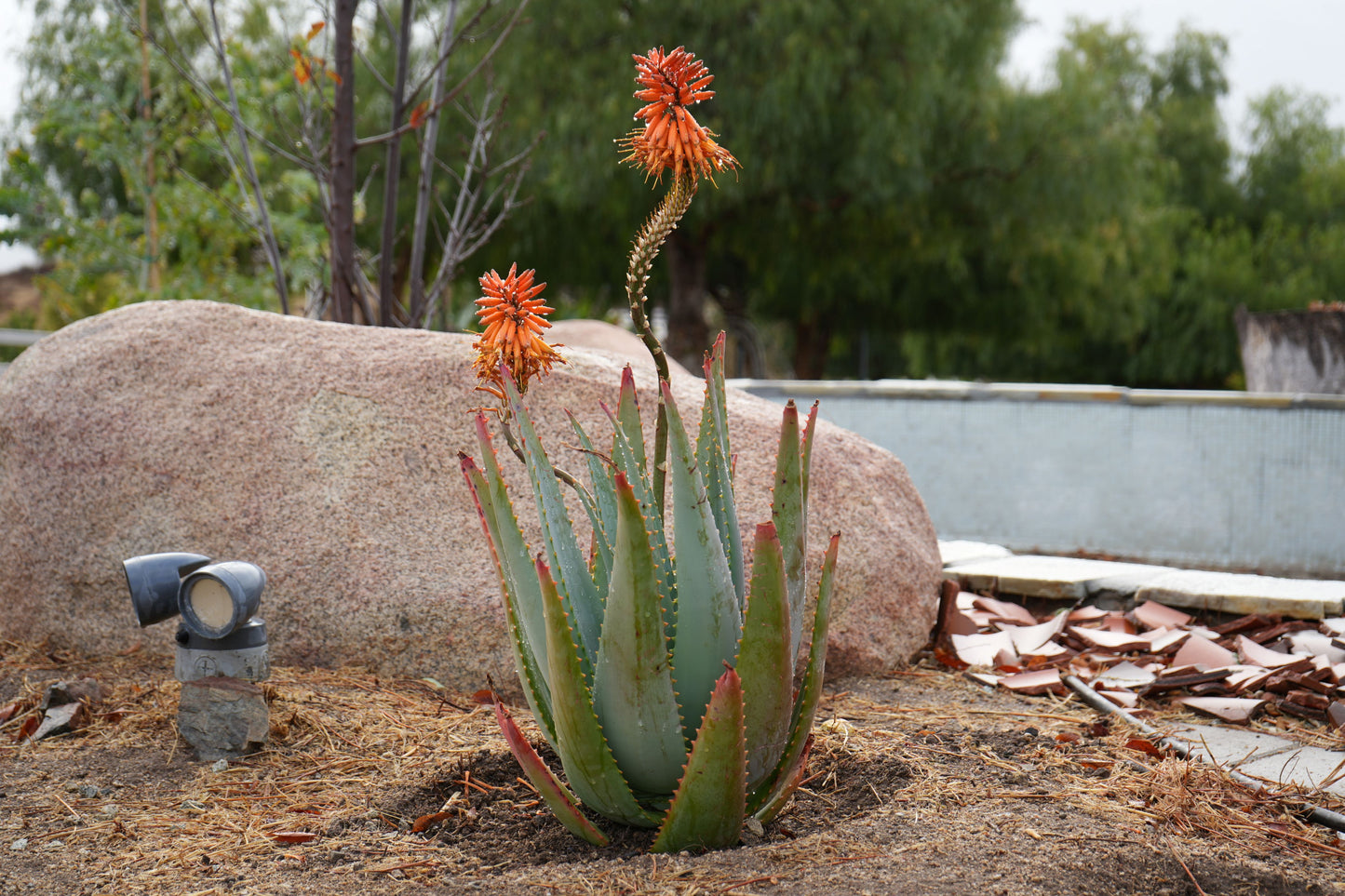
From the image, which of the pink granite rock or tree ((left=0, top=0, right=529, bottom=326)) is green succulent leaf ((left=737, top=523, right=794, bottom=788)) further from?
tree ((left=0, top=0, right=529, bottom=326))

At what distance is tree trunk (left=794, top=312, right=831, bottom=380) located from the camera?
64.1 ft

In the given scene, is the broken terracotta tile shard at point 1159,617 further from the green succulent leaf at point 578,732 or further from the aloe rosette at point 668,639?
the green succulent leaf at point 578,732

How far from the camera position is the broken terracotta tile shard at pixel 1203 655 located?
3.40 meters

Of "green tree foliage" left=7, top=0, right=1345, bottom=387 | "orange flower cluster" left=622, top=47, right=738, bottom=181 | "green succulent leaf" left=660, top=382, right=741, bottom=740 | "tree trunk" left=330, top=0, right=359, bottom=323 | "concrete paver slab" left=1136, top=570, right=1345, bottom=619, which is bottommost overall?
"concrete paver slab" left=1136, top=570, right=1345, bottom=619

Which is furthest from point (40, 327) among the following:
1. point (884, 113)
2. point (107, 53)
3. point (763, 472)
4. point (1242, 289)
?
point (1242, 289)

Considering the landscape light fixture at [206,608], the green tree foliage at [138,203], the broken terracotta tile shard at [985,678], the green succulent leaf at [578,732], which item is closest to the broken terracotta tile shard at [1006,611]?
the broken terracotta tile shard at [985,678]

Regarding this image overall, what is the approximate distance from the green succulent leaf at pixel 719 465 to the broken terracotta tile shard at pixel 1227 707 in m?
1.85

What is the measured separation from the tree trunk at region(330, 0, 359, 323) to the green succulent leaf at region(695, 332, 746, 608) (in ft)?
10.1

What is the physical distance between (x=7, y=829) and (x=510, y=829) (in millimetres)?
1046

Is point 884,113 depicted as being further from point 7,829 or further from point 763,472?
point 7,829

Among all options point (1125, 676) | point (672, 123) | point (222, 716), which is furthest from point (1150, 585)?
point (222, 716)

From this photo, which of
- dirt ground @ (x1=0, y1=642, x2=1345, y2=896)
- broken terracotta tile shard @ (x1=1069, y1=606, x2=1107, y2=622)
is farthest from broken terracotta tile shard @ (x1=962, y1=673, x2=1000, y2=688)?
broken terracotta tile shard @ (x1=1069, y1=606, x2=1107, y2=622)

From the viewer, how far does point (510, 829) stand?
206 cm

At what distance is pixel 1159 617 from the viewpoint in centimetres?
401
